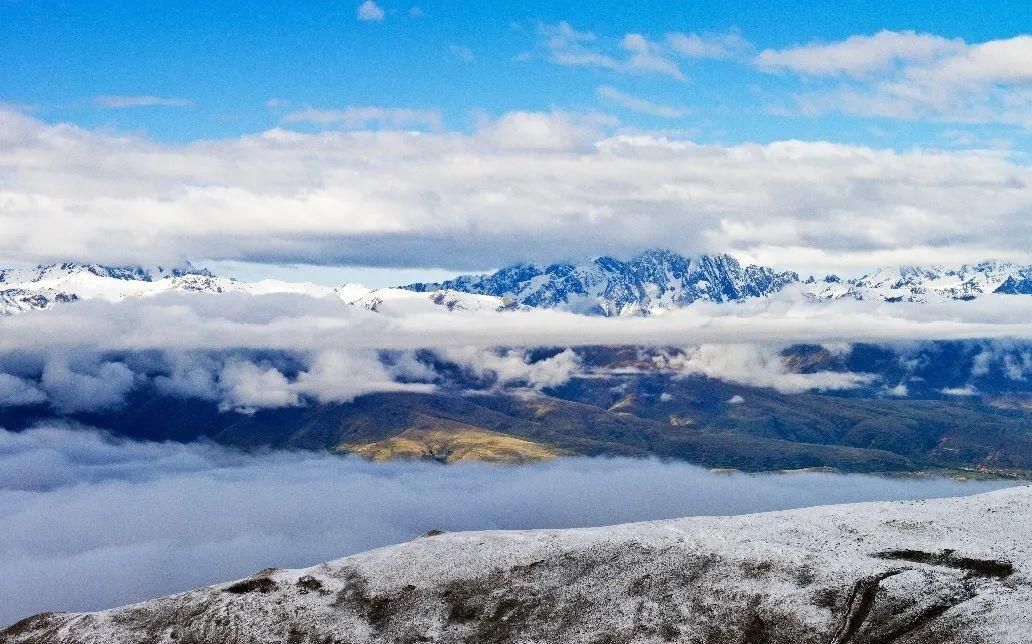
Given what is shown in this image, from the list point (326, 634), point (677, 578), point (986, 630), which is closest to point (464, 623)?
point (326, 634)

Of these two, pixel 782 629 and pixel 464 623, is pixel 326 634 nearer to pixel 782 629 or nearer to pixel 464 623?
pixel 464 623

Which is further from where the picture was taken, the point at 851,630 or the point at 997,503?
the point at 997,503

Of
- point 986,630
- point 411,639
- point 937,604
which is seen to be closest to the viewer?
point 986,630

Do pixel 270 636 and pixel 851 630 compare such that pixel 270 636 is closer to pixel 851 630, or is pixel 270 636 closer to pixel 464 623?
pixel 464 623

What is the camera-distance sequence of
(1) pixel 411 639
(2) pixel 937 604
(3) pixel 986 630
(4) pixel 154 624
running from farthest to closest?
(4) pixel 154 624 < (1) pixel 411 639 < (2) pixel 937 604 < (3) pixel 986 630

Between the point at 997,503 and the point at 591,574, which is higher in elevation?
the point at 997,503

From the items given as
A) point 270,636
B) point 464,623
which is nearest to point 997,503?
point 464,623

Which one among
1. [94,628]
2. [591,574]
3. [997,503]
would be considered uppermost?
[997,503]
